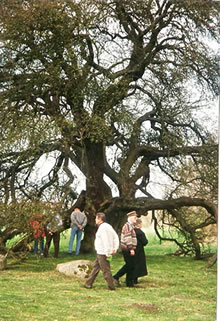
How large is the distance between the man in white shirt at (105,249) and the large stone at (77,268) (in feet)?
1.23

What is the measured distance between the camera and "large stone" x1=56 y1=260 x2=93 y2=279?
10.7m

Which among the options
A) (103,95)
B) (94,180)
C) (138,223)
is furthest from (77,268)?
(103,95)

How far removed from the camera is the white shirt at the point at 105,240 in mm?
10391

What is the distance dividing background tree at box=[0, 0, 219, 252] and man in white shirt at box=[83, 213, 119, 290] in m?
0.64

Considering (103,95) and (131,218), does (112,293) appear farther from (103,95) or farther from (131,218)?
(103,95)

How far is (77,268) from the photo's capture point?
10820 mm

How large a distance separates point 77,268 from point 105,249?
0.72 metres

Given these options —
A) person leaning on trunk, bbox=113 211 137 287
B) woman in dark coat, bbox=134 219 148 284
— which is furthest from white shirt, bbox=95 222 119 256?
woman in dark coat, bbox=134 219 148 284

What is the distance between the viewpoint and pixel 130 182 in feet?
39.9

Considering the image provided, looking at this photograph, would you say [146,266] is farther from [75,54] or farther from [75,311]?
[75,54]

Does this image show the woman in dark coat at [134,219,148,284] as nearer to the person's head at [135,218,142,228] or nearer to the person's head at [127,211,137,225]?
the person's head at [135,218,142,228]

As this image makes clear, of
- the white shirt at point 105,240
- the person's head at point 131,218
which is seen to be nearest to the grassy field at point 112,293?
the white shirt at point 105,240

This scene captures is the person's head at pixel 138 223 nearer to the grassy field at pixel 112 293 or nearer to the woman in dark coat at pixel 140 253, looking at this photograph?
the woman in dark coat at pixel 140 253

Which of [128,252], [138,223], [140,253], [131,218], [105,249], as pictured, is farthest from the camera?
[138,223]
